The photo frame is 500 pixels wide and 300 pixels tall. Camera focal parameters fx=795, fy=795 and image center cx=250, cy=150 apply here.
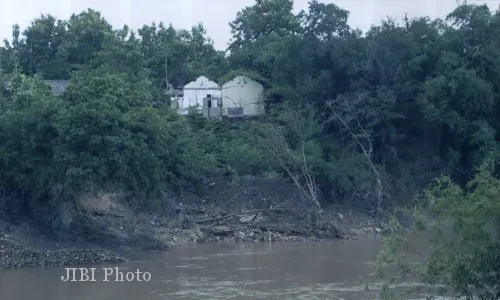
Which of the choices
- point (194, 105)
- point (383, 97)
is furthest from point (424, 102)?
point (194, 105)

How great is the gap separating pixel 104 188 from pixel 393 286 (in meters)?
10.0

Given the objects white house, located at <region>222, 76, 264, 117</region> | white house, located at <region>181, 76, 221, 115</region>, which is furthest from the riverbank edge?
white house, located at <region>181, 76, 221, 115</region>

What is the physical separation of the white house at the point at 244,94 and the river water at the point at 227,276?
12.4 metres

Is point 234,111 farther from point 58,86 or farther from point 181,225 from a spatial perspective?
point 181,225

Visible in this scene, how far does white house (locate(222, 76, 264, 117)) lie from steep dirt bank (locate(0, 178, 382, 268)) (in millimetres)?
8313

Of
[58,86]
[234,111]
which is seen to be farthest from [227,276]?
[58,86]

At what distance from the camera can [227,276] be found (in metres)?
21.5

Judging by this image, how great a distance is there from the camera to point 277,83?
3762cm

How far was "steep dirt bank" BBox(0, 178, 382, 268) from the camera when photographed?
23531 millimetres

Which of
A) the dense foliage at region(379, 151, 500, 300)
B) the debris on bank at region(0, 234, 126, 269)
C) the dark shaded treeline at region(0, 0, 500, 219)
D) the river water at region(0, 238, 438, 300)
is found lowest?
the river water at region(0, 238, 438, 300)

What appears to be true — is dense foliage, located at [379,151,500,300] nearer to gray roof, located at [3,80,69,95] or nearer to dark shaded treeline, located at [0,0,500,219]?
dark shaded treeline, located at [0,0,500,219]

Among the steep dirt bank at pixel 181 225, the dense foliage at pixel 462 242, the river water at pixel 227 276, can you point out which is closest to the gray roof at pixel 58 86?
the steep dirt bank at pixel 181 225

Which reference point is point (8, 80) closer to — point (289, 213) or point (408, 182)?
point (289, 213)

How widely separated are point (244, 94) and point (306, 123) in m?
7.28
